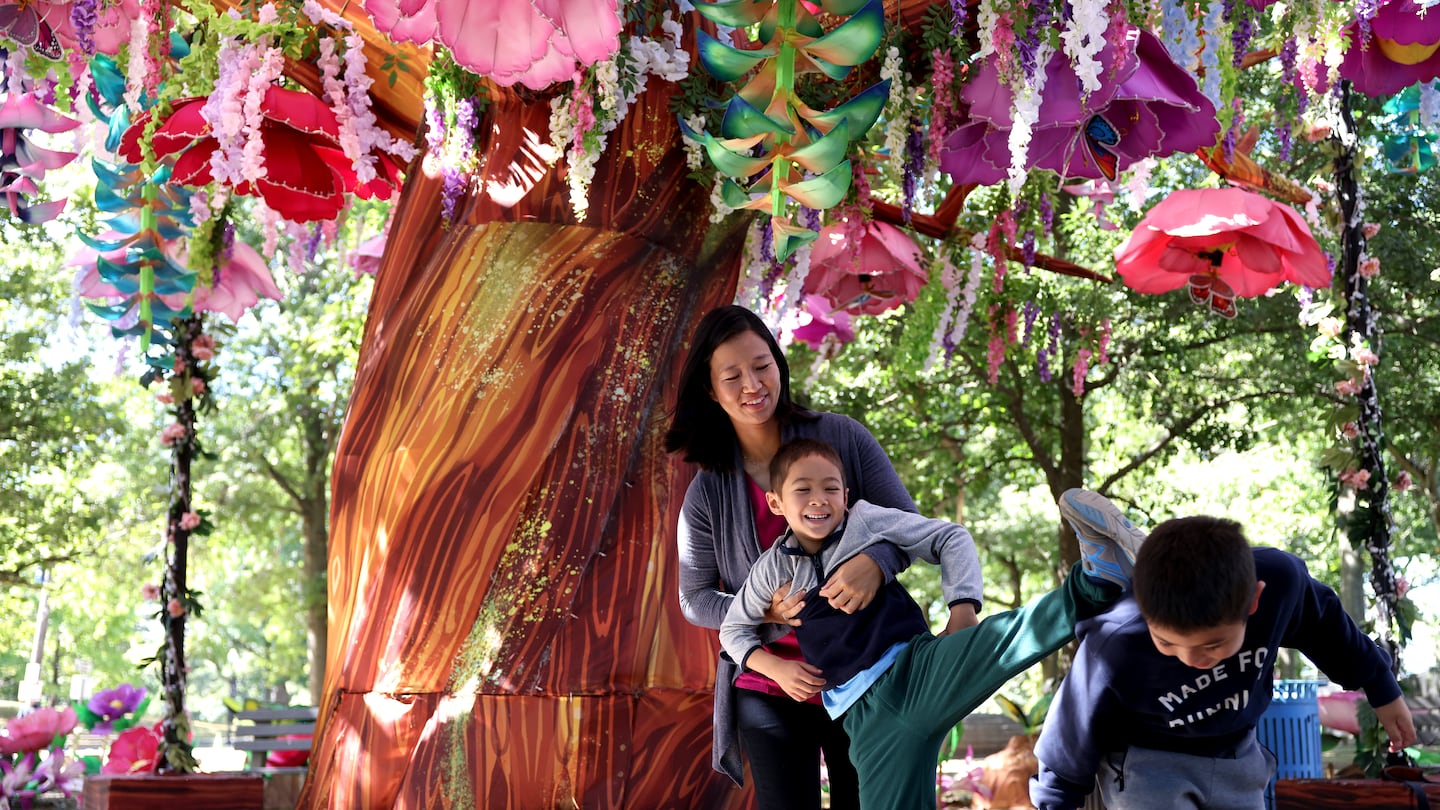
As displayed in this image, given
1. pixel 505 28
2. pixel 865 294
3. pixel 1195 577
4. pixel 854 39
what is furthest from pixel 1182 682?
pixel 865 294

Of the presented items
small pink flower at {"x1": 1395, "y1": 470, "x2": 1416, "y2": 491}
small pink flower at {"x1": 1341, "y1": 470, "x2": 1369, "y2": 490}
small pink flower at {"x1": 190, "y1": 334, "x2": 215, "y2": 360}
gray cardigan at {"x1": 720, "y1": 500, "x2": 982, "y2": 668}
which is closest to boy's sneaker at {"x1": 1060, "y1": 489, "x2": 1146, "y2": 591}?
gray cardigan at {"x1": 720, "y1": 500, "x2": 982, "y2": 668}

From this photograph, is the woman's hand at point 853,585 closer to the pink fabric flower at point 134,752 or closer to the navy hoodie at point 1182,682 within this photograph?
the navy hoodie at point 1182,682

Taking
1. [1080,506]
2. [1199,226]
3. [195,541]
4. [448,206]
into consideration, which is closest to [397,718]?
[448,206]

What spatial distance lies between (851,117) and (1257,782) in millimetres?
2172

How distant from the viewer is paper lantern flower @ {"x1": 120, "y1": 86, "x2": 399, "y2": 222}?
466cm

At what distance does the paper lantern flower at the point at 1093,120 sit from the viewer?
4.11 metres

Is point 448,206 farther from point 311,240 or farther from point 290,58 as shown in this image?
point 311,240

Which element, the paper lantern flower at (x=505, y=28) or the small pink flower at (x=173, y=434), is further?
the small pink flower at (x=173, y=434)

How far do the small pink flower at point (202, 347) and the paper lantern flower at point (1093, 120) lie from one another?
382 centimetres

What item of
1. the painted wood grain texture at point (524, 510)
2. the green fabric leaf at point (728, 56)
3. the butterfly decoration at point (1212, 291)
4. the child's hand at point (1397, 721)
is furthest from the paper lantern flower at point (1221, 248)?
the child's hand at point (1397, 721)

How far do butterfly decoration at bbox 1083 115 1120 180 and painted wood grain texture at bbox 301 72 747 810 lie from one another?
143 cm

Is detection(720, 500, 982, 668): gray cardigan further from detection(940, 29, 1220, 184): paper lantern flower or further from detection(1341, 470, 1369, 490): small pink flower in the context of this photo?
detection(1341, 470, 1369, 490): small pink flower

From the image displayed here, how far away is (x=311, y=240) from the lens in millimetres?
6602

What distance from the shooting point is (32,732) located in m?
6.20
